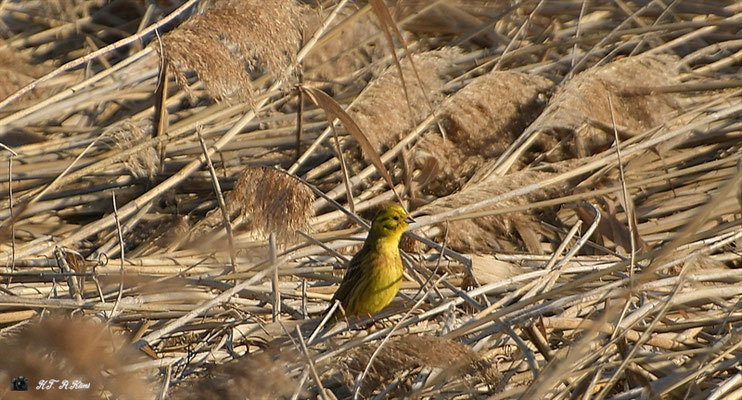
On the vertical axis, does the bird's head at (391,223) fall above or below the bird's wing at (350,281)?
above

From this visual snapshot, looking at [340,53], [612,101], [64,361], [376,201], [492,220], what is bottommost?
[492,220]

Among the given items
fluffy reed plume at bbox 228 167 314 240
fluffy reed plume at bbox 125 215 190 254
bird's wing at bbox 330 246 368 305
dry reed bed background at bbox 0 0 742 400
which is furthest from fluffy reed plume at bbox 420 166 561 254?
fluffy reed plume at bbox 125 215 190 254

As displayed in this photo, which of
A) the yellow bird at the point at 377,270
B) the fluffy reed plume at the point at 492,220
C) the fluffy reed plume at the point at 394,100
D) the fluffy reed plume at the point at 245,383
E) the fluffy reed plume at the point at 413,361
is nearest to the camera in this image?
the fluffy reed plume at the point at 245,383

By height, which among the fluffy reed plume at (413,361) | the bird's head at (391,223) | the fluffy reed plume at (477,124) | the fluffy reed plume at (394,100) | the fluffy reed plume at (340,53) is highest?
the fluffy reed plume at (340,53)

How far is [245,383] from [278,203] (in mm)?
876

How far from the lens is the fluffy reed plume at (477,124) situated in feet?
12.5

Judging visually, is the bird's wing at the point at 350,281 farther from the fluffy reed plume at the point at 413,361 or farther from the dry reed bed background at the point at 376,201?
the fluffy reed plume at the point at 413,361

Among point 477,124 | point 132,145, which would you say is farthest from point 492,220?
point 132,145

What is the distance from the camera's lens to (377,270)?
314cm

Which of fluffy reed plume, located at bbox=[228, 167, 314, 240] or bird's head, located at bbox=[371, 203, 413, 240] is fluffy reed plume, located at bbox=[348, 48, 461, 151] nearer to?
bird's head, located at bbox=[371, 203, 413, 240]

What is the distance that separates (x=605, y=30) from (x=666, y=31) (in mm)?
423

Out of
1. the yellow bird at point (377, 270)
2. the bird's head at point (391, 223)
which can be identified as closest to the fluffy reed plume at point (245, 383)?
the yellow bird at point (377, 270)

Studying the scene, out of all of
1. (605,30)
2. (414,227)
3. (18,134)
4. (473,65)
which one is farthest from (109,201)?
(605,30)

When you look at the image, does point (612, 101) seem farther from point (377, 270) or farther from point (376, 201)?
point (377, 270)
